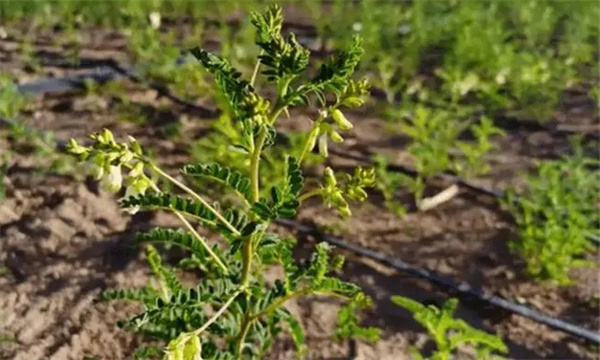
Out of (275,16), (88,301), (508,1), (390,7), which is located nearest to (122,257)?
(88,301)

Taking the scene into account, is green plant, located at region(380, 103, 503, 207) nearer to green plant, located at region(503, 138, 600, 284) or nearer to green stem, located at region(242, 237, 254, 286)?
green plant, located at region(503, 138, 600, 284)

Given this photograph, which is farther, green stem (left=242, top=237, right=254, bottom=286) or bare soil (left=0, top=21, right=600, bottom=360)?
bare soil (left=0, top=21, right=600, bottom=360)

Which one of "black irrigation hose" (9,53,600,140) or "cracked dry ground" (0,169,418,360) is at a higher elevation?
"black irrigation hose" (9,53,600,140)

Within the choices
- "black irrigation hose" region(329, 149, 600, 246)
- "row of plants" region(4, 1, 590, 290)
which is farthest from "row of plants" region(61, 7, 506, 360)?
"black irrigation hose" region(329, 149, 600, 246)

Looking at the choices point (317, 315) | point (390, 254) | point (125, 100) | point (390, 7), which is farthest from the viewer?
point (390, 7)

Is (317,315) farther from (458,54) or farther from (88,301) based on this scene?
(458,54)

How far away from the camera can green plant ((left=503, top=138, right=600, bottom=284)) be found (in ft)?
10.3

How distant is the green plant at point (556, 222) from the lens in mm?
3131

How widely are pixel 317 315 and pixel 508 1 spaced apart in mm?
5263

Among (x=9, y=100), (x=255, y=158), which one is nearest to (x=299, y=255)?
(x=255, y=158)

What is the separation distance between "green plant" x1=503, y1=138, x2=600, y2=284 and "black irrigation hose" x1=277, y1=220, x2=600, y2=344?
0.24 meters

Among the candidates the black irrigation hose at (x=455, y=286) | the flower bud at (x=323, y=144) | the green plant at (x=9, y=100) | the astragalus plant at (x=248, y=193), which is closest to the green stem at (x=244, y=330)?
the astragalus plant at (x=248, y=193)

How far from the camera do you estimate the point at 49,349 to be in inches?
96.2

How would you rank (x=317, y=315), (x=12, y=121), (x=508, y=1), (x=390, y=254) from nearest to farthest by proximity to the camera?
1. (x=317, y=315)
2. (x=390, y=254)
3. (x=12, y=121)
4. (x=508, y=1)
